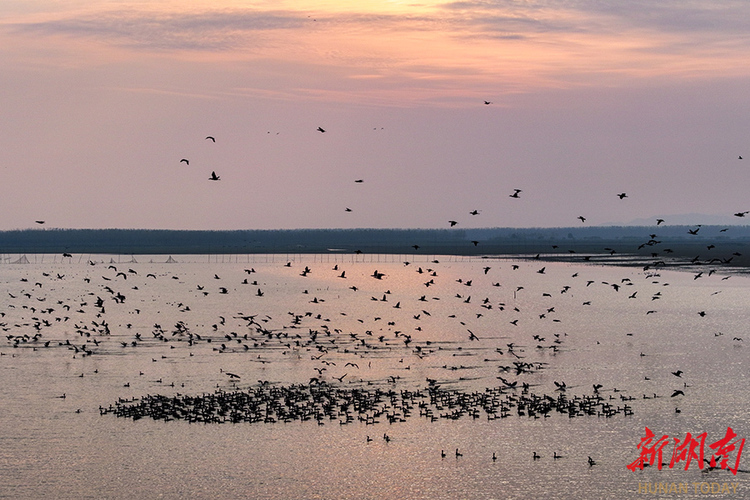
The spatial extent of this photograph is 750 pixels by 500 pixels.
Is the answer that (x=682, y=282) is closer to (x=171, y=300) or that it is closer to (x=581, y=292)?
(x=581, y=292)

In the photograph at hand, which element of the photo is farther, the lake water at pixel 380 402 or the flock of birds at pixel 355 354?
the flock of birds at pixel 355 354

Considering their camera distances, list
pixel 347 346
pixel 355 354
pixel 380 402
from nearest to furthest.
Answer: pixel 380 402
pixel 355 354
pixel 347 346

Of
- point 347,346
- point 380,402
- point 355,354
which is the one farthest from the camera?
point 347,346

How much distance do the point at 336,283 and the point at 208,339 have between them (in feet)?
247

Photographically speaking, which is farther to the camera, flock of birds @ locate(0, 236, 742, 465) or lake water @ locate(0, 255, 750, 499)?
flock of birds @ locate(0, 236, 742, 465)

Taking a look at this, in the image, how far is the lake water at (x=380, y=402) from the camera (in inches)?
1330

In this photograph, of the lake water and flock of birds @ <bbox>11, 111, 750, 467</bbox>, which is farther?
flock of birds @ <bbox>11, 111, 750, 467</bbox>

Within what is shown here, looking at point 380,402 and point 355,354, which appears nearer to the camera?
point 380,402

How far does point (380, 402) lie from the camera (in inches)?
1754

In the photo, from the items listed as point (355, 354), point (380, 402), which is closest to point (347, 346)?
point (355, 354)

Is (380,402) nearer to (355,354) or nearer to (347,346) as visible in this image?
(355,354)

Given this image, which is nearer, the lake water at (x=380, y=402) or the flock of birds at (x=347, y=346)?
the lake water at (x=380, y=402)

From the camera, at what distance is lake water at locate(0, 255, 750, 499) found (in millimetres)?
33781

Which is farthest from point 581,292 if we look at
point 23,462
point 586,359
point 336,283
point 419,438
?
point 23,462
